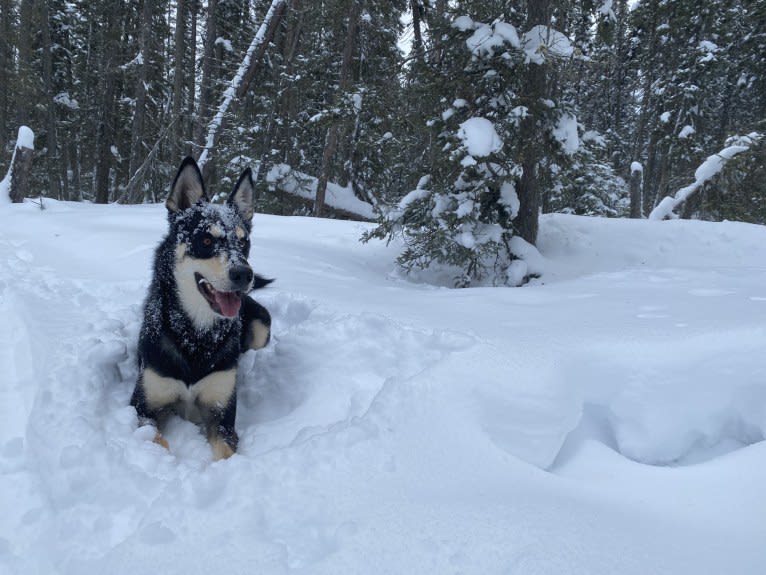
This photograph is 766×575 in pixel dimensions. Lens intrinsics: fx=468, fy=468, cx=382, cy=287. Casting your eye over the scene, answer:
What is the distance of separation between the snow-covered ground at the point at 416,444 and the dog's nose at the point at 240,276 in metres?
0.99

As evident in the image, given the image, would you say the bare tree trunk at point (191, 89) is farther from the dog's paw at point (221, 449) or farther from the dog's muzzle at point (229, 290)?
the dog's paw at point (221, 449)

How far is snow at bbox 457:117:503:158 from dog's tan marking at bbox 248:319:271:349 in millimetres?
3965

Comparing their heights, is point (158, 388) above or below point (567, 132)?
below

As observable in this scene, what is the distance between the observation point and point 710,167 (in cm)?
966

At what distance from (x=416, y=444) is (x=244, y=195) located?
2.26 m

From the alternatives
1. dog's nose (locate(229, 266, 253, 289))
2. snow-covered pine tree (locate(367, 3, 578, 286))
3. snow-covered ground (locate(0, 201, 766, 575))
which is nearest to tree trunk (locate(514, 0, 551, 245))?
snow-covered pine tree (locate(367, 3, 578, 286))

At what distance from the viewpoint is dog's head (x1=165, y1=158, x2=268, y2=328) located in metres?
2.99

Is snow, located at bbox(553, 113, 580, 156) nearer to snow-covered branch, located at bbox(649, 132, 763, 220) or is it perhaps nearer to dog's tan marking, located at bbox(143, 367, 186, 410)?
snow-covered branch, located at bbox(649, 132, 763, 220)

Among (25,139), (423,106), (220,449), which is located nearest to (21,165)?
(25,139)

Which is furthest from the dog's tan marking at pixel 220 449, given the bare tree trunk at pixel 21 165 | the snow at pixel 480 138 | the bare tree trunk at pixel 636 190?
the bare tree trunk at pixel 21 165

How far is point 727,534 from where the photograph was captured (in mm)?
1876

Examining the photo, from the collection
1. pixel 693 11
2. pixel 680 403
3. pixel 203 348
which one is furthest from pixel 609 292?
pixel 693 11

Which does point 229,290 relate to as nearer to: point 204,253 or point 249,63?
point 204,253

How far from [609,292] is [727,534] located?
3.52 meters
